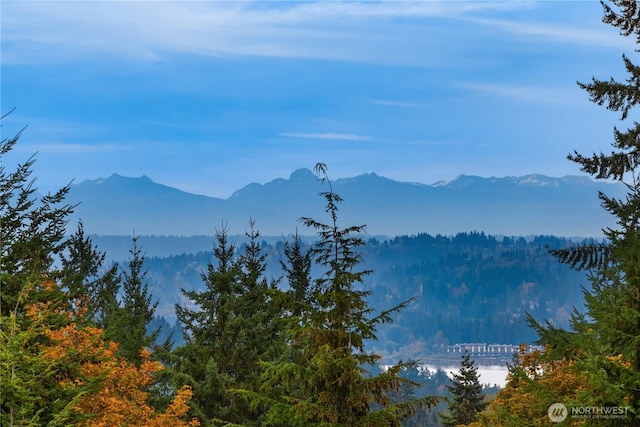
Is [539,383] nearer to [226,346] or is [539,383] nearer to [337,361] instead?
[337,361]

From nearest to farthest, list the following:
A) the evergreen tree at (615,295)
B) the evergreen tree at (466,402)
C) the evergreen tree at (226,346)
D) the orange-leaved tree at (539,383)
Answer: the evergreen tree at (615,295) < the orange-leaved tree at (539,383) < the evergreen tree at (226,346) < the evergreen tree at (466,402)

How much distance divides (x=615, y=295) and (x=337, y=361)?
575 centimetres

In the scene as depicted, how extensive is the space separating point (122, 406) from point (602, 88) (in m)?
16.1

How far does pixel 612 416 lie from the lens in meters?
12.4

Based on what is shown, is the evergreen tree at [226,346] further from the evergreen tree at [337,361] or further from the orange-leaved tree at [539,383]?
the evergreen tree at [337,361]

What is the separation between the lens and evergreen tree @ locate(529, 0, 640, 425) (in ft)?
40.5

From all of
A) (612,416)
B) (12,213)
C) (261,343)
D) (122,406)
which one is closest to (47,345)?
(122,406)

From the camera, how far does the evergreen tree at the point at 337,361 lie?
16.4m

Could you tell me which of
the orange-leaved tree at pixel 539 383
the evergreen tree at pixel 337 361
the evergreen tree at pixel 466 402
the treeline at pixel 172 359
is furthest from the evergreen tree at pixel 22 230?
the evergreen tree at pixel 466 402

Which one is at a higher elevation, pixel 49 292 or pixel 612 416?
pixel 49 292

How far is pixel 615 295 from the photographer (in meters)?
15.0

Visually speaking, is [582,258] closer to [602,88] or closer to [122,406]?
[602,88]

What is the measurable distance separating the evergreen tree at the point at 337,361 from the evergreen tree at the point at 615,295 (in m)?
4.26

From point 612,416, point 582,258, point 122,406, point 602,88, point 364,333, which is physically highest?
point 602,88
